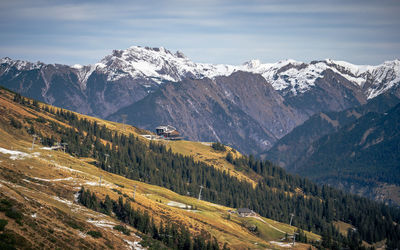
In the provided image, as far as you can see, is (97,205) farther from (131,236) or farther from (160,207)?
(160,207)

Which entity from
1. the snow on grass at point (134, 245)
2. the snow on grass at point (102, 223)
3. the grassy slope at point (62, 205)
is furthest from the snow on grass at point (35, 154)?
the snow on grass at point (134, 245)

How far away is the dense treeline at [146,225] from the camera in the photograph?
444 feet

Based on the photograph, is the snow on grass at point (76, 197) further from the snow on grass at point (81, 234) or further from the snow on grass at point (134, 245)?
the snow on grass at point (81, 234)

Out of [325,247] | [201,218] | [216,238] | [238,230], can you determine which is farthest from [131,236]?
[325,247]

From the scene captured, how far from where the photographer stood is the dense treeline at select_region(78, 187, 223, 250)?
5328 inches

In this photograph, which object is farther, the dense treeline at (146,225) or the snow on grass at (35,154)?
the snow on grass at (35,154)

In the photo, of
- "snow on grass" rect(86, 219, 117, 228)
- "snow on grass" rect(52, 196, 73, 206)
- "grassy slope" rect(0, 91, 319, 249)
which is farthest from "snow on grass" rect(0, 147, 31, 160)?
"snow on grass" rect(86, 219, 117, 228)

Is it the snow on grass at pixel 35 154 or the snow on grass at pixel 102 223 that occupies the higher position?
the snow on grass at pixel 35 154

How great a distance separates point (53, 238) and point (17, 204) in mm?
11680

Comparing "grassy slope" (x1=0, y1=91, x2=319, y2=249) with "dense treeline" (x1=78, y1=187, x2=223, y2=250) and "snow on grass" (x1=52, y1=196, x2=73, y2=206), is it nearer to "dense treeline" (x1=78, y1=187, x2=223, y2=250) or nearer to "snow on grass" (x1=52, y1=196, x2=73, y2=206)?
"snow on grass" (x1=52, y1=196, x2=73, y2=206)

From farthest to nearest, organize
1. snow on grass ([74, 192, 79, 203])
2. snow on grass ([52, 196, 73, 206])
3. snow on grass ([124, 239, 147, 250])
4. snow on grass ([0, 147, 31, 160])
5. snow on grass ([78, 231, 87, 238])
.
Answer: snow on grass ([0, 147, 31, 160])
snow on grass ([74, 192, 79, 203])
snow on grass ([52, 196, 73, 206])
snow on grass ([124, 239, 147, 250])
snow on grass ([78, 231, 87, 238])

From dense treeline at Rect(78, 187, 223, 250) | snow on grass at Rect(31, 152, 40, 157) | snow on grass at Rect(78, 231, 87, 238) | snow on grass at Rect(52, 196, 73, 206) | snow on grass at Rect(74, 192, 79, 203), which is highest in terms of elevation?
snow on grass at Rect(31, 152, 40, 157)

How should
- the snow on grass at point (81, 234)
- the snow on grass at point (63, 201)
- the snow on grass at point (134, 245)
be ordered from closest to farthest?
1. the snow on grass at point (81, 234)
2. the snow on grass at point (134, 245)
3. the snow on grass at point (63, 201)

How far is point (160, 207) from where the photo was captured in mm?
166000
